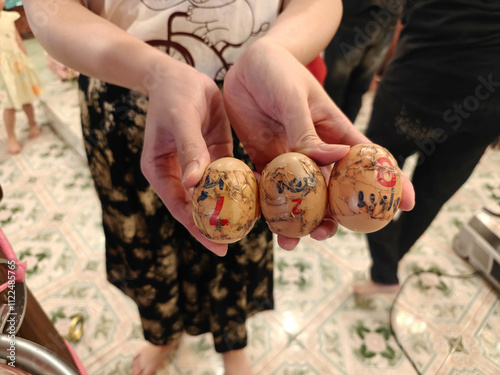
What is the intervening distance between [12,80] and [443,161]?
6.63ft

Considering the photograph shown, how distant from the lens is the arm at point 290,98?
545 mm

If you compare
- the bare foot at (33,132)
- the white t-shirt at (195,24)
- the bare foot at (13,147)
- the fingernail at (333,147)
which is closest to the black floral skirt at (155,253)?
the white t-shirt at (195,24)

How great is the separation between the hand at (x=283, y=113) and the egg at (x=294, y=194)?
24 mm

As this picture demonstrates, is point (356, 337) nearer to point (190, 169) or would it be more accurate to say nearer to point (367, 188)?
point (367, 188)

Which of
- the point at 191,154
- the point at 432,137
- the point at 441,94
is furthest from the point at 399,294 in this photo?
the point at 191,154

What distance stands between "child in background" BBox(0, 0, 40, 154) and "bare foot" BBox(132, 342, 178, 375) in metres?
1.45

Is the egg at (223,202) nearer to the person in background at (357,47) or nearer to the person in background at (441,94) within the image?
the person in background at (441,94)

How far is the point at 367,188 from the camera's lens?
1.75 ft

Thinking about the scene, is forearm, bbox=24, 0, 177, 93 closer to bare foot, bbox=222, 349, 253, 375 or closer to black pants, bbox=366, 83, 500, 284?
black pants, bbox=366, 83, 500, 284

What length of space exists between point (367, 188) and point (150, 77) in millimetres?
381

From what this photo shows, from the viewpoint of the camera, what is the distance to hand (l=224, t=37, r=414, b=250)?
0.54 meters

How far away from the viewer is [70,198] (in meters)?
1.68

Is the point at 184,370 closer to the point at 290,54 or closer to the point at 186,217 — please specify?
the point at 186,217

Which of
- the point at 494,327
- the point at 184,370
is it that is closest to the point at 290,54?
the point at 184,370
